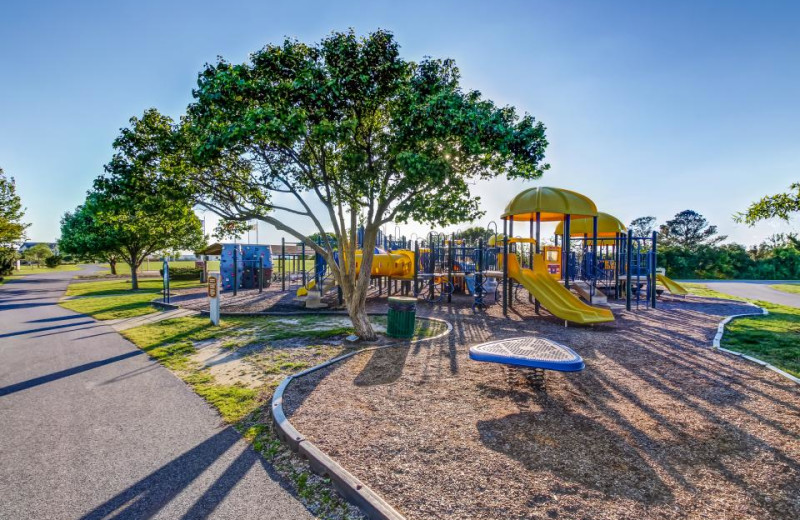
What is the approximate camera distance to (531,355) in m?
5.46

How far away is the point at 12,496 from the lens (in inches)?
133

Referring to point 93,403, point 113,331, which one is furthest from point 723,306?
point 113,331

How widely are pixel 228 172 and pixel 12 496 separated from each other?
762 cm

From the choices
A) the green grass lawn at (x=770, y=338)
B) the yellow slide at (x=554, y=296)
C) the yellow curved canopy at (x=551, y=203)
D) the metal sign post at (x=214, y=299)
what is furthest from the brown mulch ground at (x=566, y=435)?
the yellow curved canopy at (x=551, y=203)

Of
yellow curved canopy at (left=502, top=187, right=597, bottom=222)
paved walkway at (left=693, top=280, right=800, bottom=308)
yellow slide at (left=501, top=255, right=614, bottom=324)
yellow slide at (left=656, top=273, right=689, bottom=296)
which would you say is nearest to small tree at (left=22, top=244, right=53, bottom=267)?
yellow curved canopy at (left=502, top=187, right=597, bottom=222)

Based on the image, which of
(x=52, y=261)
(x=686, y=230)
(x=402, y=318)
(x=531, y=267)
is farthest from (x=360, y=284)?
(x=52, y=261)

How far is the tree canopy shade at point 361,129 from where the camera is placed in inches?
279

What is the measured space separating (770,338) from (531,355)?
26.2ft

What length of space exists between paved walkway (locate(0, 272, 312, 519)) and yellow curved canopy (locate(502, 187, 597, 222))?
38.7 ft

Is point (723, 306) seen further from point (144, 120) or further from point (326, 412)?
point (144, 120)

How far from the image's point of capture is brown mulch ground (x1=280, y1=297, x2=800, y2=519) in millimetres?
3195

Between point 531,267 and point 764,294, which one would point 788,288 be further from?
point 531,267

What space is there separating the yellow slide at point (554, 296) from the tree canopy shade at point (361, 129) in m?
4.63

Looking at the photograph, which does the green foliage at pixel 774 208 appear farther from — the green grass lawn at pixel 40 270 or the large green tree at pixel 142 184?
the green grass lawn at pixel 40 270
